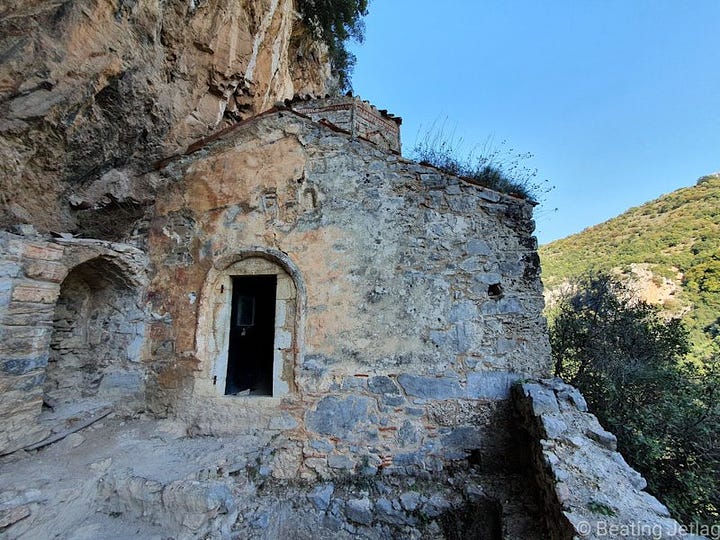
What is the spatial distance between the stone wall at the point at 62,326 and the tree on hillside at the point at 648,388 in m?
5.85

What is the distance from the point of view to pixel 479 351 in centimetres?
352

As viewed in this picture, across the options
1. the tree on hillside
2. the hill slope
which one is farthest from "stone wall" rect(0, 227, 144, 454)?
the hill slope

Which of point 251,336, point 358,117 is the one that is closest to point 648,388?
point 251,336

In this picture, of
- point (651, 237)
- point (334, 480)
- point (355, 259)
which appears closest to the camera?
point (334, 480)

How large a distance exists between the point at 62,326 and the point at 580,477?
528cm

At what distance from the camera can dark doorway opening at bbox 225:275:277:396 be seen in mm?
4207

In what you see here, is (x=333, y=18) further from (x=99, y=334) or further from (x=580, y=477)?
(x=580, y=477)

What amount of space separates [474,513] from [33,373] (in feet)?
13.8

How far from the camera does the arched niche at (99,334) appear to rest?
386cm

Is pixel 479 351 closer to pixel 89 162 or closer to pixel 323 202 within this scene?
pixel 323 202

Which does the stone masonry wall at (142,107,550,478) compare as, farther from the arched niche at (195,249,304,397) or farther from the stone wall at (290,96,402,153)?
the stone wall at (290,96,402,153)

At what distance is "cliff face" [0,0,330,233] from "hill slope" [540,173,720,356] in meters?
8.10

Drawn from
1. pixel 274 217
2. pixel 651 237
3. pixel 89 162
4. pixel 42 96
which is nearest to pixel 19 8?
pixel 42 96

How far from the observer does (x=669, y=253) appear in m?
10.9
